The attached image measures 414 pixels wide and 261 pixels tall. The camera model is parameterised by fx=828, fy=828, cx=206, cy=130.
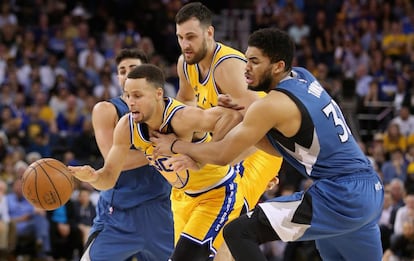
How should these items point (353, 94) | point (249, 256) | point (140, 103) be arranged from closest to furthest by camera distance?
point (249, 256) < point (140, 103) < point (353, 94)

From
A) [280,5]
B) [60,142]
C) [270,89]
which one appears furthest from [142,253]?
[280,5]

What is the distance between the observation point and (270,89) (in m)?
5.46

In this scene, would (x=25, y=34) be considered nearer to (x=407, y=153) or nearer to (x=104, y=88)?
(x=104, y=88)

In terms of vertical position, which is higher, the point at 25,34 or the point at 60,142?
the point at 25,34

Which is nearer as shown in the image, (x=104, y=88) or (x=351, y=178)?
(x=351, y=178)

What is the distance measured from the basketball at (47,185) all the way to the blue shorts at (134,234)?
61 centimetres

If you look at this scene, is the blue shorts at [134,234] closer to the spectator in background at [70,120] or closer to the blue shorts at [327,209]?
the blue shorts at [327,209]

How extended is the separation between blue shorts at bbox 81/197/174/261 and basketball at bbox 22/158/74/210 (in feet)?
1.99

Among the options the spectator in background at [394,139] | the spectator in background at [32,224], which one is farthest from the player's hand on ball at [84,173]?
the spectator in background at [394,139]

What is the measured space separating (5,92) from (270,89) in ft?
33.2

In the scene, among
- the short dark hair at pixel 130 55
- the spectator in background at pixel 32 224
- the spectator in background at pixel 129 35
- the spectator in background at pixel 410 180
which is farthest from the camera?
the spectator in background at pixel 129 35

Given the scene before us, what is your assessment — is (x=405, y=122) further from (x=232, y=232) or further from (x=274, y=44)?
(x=232, y=232)

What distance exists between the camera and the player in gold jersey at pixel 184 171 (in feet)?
19.4

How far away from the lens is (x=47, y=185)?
19.9ft
